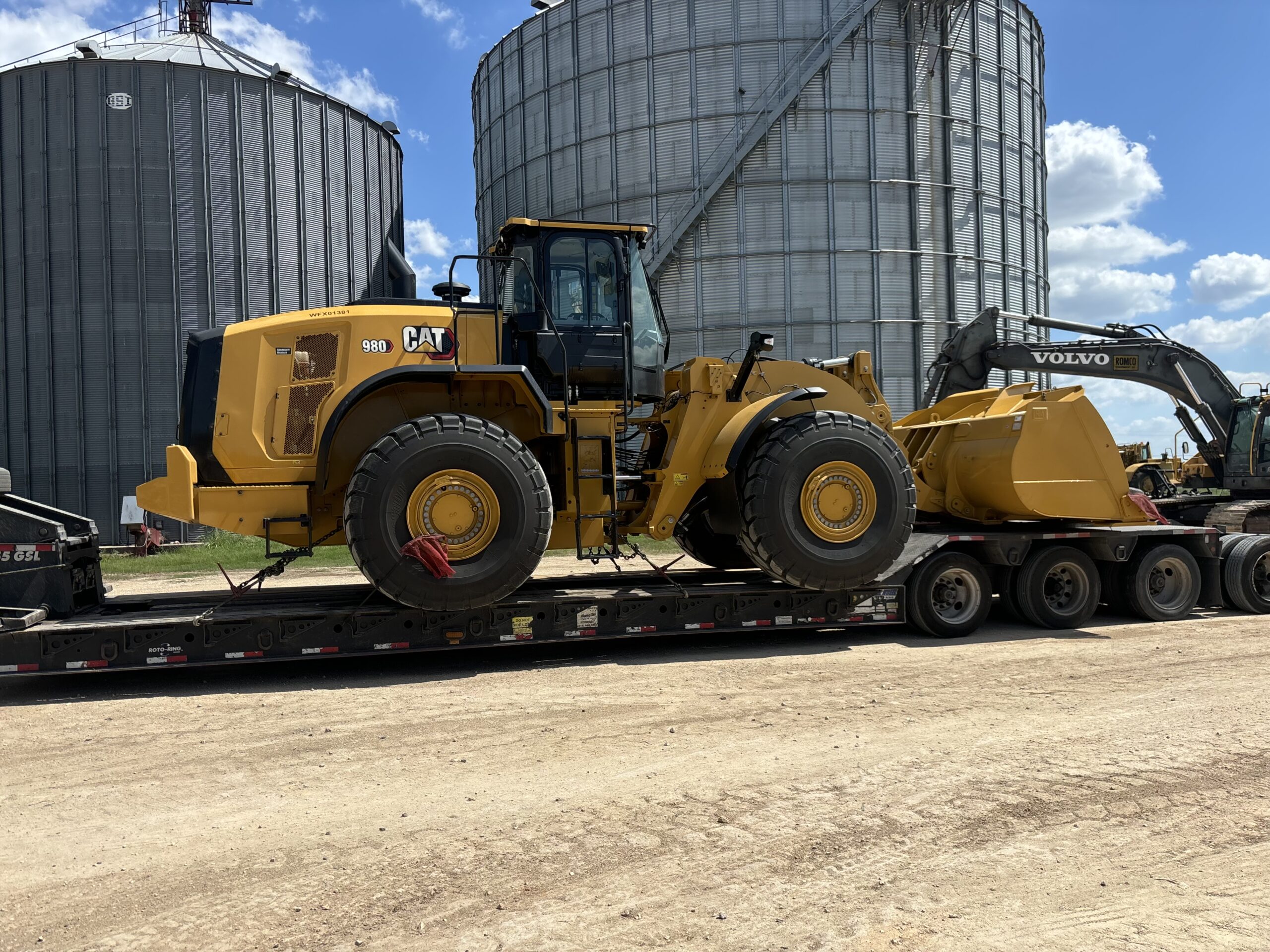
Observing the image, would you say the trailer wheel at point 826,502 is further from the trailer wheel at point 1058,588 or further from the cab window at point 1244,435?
the cab window at point 1244,435

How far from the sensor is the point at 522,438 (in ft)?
28.7

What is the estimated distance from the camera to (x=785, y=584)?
30.5 ft

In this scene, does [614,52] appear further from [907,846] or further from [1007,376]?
[907,846]

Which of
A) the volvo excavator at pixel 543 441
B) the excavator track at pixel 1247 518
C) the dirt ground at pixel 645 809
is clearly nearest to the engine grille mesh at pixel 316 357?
the volvo excavator at pixel 543 441

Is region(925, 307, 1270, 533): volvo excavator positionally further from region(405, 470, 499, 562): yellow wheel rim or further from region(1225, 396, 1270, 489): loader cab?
region(405, 470, 499, 562): yellow wheel rim

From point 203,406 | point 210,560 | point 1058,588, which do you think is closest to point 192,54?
point 210,560

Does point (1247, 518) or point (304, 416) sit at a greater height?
point (304, 416)

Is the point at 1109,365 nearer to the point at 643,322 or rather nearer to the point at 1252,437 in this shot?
the point at 1252,437

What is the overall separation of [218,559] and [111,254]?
28.7 ft

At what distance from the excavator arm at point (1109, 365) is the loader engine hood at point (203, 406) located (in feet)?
30.7

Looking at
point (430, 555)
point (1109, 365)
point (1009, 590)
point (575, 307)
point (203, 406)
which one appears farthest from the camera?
point (1109, 365)

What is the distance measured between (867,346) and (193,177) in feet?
56.6

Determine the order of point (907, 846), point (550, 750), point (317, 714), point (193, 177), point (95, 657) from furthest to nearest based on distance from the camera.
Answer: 1. point (193, 177)
2. point (95, 657)
3. point (317, 714)
4. point (550, 750)
5. point (907, 846)

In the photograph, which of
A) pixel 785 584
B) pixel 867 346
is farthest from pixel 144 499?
pixel 867 346
